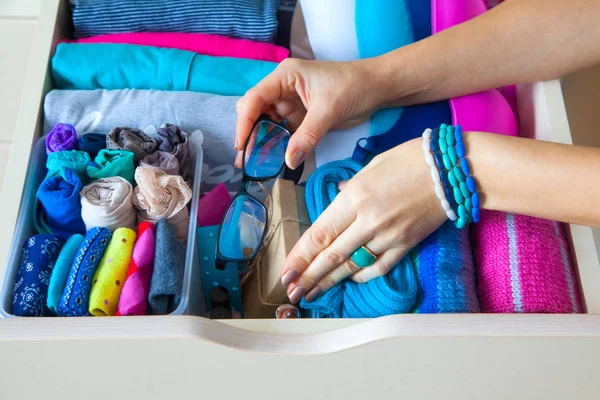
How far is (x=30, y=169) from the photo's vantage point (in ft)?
2.00

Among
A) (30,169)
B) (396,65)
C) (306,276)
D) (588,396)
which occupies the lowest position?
(588,396)

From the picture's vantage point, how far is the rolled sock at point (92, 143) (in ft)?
2.10

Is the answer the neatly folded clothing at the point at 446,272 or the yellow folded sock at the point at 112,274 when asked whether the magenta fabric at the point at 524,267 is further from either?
the yellow folded sock at the point at 112,274

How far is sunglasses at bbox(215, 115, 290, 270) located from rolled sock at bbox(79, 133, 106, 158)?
16 cm

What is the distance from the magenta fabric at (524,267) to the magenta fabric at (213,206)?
29cm

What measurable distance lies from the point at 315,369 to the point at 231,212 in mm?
217

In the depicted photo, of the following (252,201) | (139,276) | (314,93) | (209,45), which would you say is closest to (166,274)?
(139,276)

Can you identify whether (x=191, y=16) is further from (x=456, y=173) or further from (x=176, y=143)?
(x=456, y=173)

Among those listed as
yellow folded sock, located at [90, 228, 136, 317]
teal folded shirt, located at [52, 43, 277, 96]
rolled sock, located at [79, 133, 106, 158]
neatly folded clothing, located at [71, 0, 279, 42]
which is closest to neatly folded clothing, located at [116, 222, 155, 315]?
yellow folded sock, located at [90, 228, 136, 317]

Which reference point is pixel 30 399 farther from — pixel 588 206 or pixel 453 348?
pixel 588 206

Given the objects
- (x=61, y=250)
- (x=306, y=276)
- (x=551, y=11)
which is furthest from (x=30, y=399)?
(x=551, y=11)

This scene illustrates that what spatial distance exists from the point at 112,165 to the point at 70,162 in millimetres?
42

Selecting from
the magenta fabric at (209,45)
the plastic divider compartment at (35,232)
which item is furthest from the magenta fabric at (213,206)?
the magenta fabric at (209,45)

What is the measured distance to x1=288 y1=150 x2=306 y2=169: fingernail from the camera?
62 cm
